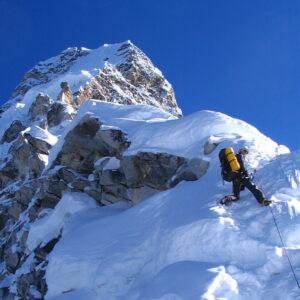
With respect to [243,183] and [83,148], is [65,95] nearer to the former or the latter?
[83,148]

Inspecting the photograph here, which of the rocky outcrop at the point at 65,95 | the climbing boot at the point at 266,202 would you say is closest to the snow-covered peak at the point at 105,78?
the rocky outcrop at the point at 65,95

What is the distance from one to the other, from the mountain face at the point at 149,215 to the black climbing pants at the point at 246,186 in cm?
20

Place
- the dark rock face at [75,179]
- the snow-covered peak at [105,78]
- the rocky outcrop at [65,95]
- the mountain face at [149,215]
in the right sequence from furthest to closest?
the snow-covered peak at [105,78] → the rocky outcrop at [65,95] → the dark rock face at [75,179] → the mountain face at [149,215]

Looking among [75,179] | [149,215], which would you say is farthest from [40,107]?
[149,215]

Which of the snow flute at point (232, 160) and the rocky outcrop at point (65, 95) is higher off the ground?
the rocky outcrop at point (65, 95)

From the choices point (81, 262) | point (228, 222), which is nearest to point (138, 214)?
point (81, 262)

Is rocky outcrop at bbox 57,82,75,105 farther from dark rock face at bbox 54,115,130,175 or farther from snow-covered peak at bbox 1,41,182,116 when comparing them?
dark rock face at bbox 54,115,130,175

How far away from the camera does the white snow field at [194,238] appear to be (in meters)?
Result: 4.80

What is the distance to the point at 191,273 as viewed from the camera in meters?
5.10

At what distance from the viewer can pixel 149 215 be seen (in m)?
8.71

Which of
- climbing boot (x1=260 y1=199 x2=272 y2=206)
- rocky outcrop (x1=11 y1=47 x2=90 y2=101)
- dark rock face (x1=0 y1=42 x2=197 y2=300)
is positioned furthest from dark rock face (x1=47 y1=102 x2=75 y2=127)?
rocky outcrop (x1=11 y1=47 x2=90 y2=101)

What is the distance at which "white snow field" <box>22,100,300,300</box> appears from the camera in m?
4.80

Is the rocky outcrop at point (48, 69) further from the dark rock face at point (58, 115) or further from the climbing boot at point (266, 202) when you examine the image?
the climbing boot at point (266, 202)

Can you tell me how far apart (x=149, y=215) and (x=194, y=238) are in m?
2.70
